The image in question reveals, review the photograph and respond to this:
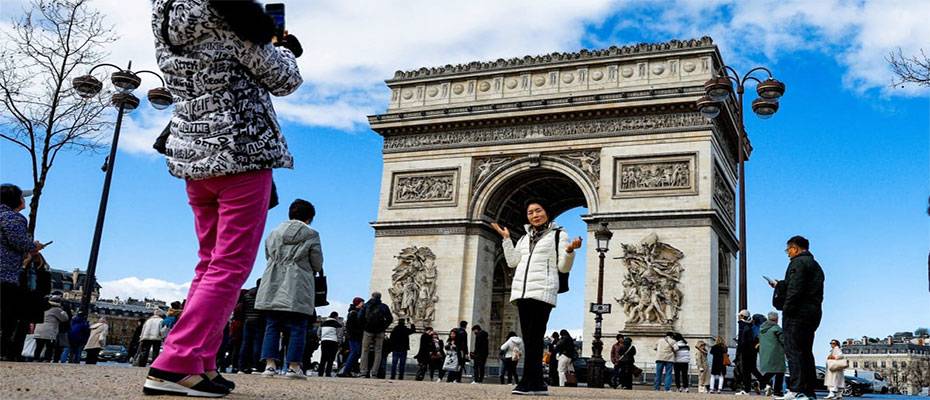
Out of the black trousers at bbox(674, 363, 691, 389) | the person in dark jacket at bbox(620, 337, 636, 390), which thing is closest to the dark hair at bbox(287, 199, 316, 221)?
the black trousers at bbox(674, 363, 691, 389)

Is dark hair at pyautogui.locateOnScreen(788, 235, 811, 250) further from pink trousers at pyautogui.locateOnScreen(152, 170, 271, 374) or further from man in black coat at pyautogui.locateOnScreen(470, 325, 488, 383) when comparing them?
man in black coat at pyautogui.locateOnScreen(470, 325, 488, 383)

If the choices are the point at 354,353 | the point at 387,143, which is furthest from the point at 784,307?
the point at 387,143

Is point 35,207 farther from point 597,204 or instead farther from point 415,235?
point 597,204

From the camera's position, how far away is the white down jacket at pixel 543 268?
20.8 feet

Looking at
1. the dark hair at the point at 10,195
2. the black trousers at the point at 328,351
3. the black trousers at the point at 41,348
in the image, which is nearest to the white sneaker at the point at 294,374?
the dark hair at the point at 10,195

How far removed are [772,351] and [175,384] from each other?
10.2 metres

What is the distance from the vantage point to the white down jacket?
6327 millimetres

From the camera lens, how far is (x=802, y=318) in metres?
7.31

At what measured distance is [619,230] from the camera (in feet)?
82.8

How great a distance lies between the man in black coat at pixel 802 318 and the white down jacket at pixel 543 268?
7.84 feet

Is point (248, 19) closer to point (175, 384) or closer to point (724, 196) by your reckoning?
point (175, 384)

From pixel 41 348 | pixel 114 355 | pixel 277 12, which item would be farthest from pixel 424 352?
pixel 114 355

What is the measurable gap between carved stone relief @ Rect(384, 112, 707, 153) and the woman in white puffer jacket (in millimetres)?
19873

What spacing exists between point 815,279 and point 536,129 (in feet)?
67.3
